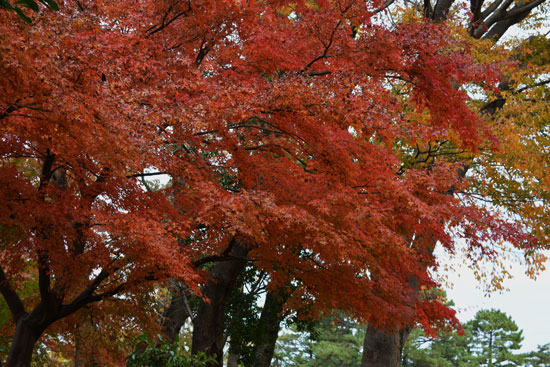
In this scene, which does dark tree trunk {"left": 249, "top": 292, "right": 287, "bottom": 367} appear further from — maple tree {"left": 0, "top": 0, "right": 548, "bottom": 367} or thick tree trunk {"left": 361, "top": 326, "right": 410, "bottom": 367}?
maple tree {"left": 0, "top": 0, "right": 548, "bottom": 367}

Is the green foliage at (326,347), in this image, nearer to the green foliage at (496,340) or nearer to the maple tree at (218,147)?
the green foliage at (496,340)

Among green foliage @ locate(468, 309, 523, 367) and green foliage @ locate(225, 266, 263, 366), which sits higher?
green foliage @ locate(468, 309, 523, 367)

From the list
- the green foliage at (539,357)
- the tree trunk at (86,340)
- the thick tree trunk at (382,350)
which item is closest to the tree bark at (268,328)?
the thick tree trunk at (382,350)

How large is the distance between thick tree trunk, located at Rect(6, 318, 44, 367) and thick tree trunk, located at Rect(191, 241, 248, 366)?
3238 mm

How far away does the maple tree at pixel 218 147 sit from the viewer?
6344mm

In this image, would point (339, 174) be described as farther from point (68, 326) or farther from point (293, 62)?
point (68, 326)

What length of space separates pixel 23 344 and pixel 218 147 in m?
4.58

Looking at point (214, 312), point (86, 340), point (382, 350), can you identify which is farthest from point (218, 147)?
point (382, 350)

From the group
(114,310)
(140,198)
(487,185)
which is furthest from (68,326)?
(487,185)

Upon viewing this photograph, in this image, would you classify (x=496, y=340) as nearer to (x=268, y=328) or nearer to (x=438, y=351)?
(x=438, y=351)

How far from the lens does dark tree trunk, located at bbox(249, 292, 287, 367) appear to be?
46.3 feet

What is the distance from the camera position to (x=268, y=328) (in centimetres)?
1416

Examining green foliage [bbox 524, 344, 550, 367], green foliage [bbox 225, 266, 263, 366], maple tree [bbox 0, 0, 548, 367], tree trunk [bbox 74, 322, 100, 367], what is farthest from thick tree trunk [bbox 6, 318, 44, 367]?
green foliage [bbox 524, 344, 550, 367]

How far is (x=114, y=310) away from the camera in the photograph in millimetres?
9859
